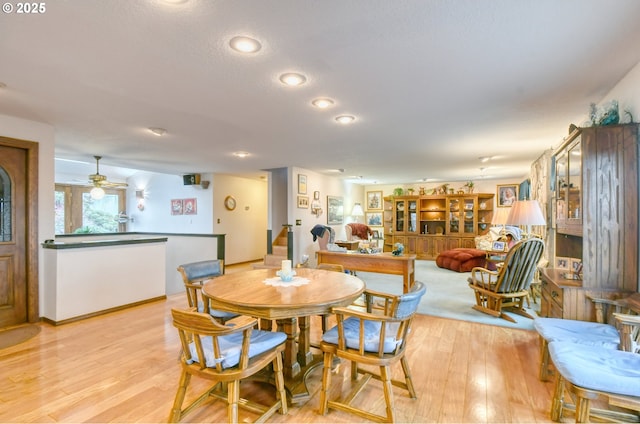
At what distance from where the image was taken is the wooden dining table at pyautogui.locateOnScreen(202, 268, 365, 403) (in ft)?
6.06

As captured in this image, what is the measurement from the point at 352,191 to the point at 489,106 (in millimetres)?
6793

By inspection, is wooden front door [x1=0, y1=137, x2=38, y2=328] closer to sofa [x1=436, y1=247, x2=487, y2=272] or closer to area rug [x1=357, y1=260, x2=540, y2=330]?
area rug [x1=357, y1=260, x2=540, y2=330]

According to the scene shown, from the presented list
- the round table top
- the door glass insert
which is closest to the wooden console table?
the round table top

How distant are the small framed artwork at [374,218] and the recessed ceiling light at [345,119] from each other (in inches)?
281

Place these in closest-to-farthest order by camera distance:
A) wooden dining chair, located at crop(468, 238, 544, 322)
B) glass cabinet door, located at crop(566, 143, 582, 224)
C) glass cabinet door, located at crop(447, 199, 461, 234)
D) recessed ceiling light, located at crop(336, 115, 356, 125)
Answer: glass cabinet door, located at crop(566, 143, 582, 224)
recessed ceiling light, located at crop(336, 115, 356, 125)
wooden dining chair, located at crop(468, 238, 544, 322)
glass cabinet door, located at crop(447, 199, 461, 234)

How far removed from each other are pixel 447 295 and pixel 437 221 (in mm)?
4501

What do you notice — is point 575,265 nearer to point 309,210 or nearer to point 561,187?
point 561,187

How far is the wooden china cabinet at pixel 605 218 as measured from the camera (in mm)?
2129

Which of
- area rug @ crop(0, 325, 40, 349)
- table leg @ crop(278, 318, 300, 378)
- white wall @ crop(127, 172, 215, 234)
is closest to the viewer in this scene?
table leg @ crop(278, 318, 300, 378)

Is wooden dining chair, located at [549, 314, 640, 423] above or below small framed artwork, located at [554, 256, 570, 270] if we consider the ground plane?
below

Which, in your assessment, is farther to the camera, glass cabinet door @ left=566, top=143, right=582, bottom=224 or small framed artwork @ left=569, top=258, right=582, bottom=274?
small framed artwork @ left=569, top=258, right=582, bottom=274

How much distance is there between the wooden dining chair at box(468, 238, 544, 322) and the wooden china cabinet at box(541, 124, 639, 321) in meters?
1.17

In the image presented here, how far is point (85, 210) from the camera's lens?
27.7 ft

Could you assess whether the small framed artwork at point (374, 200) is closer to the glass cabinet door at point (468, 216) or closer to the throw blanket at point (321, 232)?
the glass cabinet door at point (468, 216)
